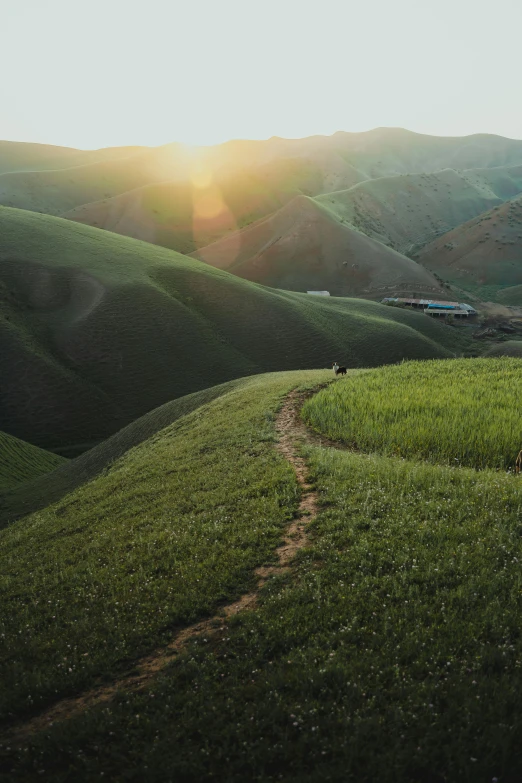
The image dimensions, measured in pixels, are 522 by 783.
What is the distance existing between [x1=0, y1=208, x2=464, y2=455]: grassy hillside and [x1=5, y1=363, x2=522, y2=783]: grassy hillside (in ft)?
172

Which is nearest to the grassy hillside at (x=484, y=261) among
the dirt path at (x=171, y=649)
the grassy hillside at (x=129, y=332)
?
the grassy hillside at (x=129, y=332)

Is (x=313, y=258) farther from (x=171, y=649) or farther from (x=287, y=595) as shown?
(x=171, y=649)

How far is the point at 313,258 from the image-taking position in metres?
168

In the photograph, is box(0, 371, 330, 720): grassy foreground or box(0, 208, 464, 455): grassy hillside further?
box(0, 208, 464, 455): grassy hillside

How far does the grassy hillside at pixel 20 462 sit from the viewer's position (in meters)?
42.8

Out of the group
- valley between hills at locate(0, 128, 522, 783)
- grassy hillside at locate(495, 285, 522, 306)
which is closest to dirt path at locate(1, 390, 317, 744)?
valley between hills at locate(0, 128, 522, 783)

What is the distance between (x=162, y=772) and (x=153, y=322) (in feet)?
268

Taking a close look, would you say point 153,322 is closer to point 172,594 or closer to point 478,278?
point 172,594

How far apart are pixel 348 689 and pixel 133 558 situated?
7279 millimetres

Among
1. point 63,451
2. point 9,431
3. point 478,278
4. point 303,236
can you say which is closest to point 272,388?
point 63,451

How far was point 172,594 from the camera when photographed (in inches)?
430

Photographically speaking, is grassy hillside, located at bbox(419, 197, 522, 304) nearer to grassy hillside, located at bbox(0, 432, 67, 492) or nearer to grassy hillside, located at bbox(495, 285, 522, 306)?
grassy hillside, located at bbox(495, 285, 522, 306)

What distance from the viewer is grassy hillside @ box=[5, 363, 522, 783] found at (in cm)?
684

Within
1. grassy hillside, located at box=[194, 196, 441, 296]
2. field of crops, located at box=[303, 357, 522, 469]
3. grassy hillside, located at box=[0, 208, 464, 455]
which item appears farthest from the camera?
grassy hillside, located at box=[194, 196, 441, 296]
